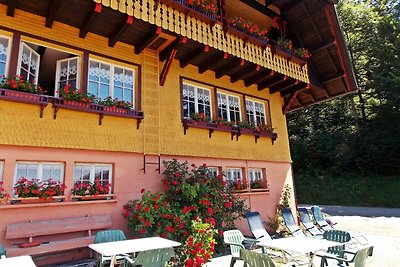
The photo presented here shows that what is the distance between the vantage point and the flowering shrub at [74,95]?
630 cm

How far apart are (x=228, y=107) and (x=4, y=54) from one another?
6.78 meters

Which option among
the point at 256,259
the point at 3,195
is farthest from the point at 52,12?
the point at 256,259

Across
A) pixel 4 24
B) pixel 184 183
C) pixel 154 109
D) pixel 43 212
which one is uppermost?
pixel 4 24

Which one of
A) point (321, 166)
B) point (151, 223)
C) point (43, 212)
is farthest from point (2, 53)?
point (321, 166)

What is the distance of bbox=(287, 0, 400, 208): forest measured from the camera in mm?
20953

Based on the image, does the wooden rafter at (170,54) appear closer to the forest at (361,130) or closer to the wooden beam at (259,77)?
the wooden beam at (259,77)

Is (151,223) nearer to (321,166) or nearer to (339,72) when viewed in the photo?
(339,72)

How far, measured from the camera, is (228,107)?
33.4ft

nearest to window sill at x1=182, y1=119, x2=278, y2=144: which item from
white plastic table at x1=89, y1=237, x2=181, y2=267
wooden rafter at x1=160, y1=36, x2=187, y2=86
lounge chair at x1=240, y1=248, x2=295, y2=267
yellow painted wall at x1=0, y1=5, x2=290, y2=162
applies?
yellow painted wall at x1=0, y1=5, x2=290, y2=162

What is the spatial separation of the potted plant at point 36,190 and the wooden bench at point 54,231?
47 centimetres

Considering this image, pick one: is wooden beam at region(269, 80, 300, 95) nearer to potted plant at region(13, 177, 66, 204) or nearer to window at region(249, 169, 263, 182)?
window at region(249, 169, 263, 182)

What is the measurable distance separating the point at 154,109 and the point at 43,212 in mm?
3725

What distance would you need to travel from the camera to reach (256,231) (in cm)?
787

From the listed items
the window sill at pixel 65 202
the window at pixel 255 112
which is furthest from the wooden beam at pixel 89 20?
the window at pixel 255 112
